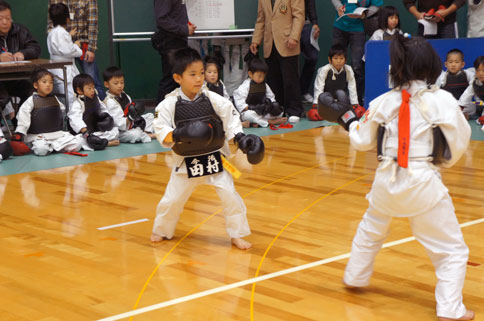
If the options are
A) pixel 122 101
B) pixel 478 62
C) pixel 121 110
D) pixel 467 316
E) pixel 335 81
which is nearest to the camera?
pixel 467 316

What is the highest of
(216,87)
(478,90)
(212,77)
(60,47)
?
(60,47)

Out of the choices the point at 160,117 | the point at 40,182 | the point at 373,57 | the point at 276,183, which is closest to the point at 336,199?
the point at 276,183

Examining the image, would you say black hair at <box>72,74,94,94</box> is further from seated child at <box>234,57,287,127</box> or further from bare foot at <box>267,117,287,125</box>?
bare foot at <box>267,117,287,125</box>

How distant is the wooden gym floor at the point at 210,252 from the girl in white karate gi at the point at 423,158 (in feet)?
0.83

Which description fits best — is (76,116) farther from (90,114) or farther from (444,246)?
(444,246)

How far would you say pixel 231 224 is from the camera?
4215mm

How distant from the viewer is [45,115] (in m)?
7.53

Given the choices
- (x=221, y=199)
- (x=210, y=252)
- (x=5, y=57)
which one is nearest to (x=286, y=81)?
(x=5, y=57)

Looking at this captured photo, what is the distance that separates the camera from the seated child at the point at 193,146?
4.11 meters

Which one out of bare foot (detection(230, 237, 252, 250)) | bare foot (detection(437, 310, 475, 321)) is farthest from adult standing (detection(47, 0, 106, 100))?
bare foot (detection(437, 310, 475, 321))

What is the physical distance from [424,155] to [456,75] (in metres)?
6.75

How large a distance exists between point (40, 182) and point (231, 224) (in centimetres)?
256

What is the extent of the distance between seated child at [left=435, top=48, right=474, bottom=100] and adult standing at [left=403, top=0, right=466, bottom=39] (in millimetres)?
392

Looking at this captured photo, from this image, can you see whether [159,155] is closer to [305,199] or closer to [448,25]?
[305,199]
